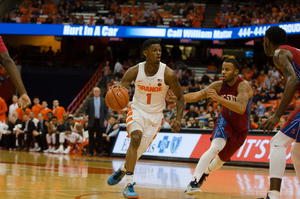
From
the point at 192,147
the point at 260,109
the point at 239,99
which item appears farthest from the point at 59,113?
the point at 239,99

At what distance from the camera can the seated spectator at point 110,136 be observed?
45.9 ft

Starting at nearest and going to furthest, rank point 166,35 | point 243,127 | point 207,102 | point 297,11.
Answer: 1. point 243,127
2. point 207,102
3. point 297,11
4. point 166,35

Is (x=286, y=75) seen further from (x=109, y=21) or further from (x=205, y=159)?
(x=109, y=21)

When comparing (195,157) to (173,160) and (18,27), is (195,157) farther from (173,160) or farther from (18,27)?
(18,27)

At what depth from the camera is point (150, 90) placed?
5.70 m

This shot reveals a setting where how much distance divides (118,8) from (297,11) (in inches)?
463

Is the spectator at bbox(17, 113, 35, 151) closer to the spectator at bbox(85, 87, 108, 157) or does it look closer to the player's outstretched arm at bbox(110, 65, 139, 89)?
the spectator at bbox(85, 87, 108, 157)

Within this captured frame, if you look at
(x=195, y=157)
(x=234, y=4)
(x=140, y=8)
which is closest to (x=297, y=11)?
(x=234, y=4)

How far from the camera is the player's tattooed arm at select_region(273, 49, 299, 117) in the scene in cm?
405

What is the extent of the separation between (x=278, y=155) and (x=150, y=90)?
2.11 meters

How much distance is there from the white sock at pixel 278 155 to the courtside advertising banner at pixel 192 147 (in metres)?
6.98

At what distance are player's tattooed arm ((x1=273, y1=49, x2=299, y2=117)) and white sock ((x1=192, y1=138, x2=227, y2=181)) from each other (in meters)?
1.81

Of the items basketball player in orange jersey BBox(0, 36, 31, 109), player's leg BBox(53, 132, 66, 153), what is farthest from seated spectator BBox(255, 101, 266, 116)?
basketball player in orange jersey BBox(0, 36, 31, 109)

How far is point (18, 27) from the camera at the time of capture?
82.3 ft
